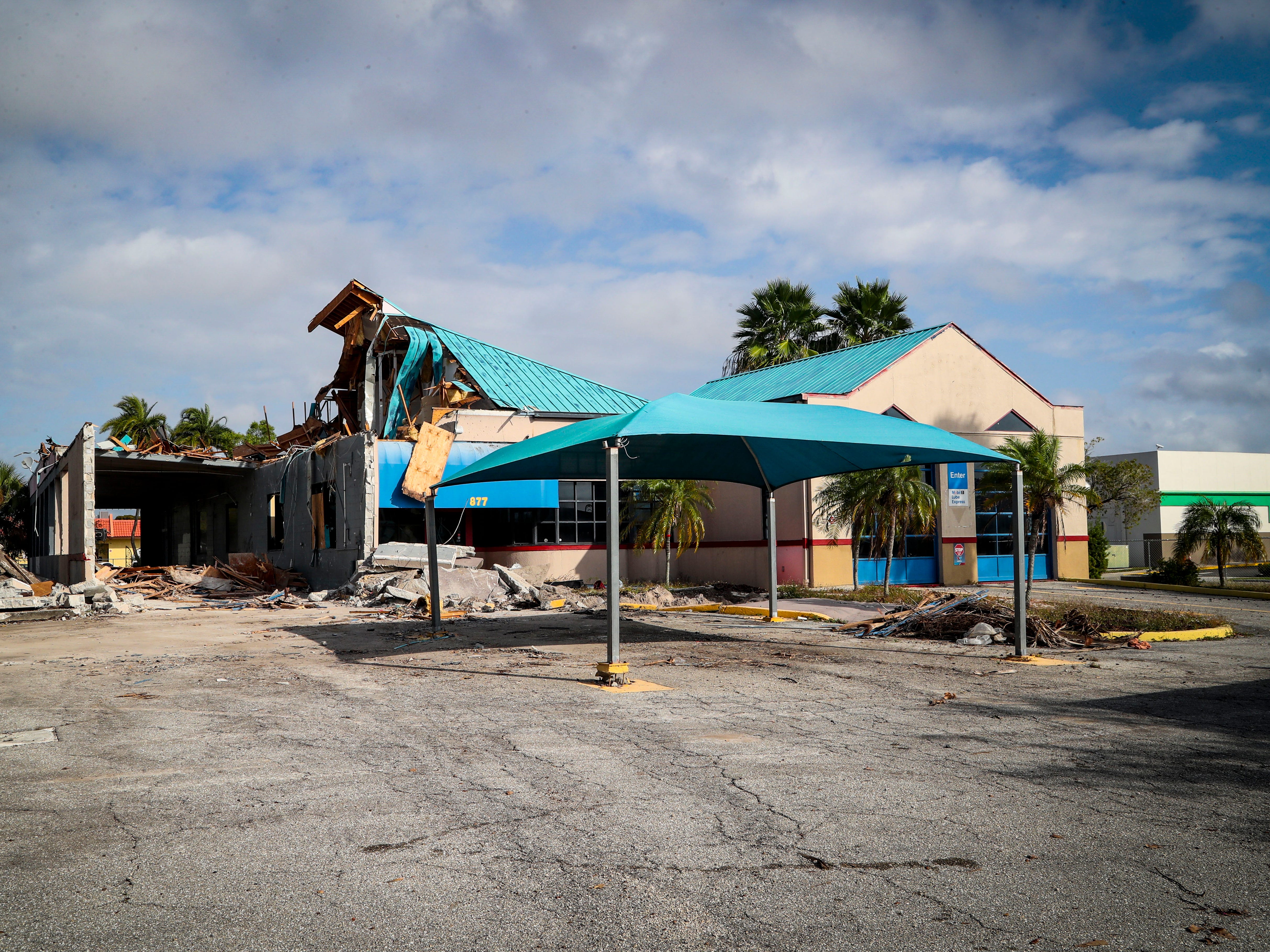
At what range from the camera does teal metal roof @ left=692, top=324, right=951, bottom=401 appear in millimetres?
24922

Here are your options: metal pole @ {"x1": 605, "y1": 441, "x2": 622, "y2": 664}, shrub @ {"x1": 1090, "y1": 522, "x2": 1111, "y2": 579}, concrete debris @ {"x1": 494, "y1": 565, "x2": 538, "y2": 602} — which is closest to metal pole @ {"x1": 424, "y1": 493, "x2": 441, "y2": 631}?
metal pole @ {"x1": 605, "y1": 441, "x2": 622, "y2": 664}

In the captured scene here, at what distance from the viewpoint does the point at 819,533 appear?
77.4 ft

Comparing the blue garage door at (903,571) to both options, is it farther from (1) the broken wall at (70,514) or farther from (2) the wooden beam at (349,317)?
(1) the broken wall at (70,514)

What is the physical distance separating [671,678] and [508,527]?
15.5m

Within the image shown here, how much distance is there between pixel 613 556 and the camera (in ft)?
31.1

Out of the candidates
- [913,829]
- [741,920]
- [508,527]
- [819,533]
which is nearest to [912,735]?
[913,829]

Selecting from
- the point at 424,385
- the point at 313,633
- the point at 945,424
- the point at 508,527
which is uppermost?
the point at 424,385

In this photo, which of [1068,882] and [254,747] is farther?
[254,747]

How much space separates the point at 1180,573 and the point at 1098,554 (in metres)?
5.05

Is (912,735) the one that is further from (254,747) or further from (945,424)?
(945,424)

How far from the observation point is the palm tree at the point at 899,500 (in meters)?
21.0

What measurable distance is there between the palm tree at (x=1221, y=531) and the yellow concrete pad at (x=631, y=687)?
72.4 feet

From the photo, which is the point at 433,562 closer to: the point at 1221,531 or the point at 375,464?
the point at 375,464

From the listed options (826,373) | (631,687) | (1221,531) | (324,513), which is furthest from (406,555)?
(1221,531)
